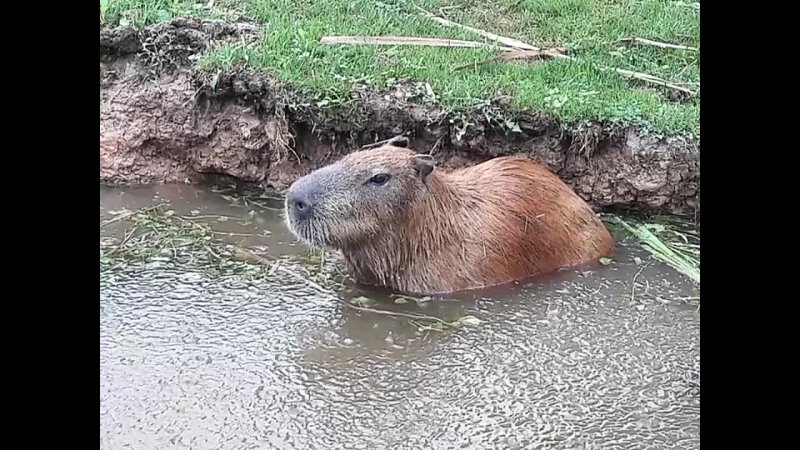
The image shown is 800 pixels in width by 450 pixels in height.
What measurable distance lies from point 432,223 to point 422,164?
1.12 ft

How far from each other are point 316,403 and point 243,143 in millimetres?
2908

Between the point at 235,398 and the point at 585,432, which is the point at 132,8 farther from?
the point at 585,432

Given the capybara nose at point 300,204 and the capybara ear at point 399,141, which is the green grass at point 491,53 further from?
the capybara nose at point 300,204

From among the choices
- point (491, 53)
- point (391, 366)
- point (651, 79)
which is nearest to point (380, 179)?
point (391, 366)

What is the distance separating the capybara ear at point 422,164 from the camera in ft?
17.1

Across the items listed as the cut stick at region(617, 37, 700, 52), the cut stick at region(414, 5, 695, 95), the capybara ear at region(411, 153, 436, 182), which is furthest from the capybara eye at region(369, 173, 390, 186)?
the cut stick at region(617, 37, 700, 52)

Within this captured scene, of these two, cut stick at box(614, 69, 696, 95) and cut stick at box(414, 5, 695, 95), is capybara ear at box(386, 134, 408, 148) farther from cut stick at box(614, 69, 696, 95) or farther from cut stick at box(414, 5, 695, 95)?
cut stick at box(614, 69, 696, 95)

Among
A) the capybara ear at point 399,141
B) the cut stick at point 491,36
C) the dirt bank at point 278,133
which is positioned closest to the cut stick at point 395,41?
the cut stick at point 491,36

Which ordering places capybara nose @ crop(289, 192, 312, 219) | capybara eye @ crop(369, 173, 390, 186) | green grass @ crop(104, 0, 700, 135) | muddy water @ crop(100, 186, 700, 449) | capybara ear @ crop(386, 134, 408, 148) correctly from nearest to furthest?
muddy water @ crop(100, 186, 700, 449) < capybara nose @ crop(289, 192, 312, 219) < capybara eye @ crop(369, 173, 390, 186) < capybara ear @ crop(386, 134, 408, 148) < green grass @ crop(104, 0, 700, 135)

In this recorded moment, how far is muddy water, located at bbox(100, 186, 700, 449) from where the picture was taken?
372 centimetres

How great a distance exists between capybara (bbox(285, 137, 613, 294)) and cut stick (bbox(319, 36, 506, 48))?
173cm

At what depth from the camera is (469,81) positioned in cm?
638

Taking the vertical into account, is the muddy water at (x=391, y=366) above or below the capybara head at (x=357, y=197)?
below
